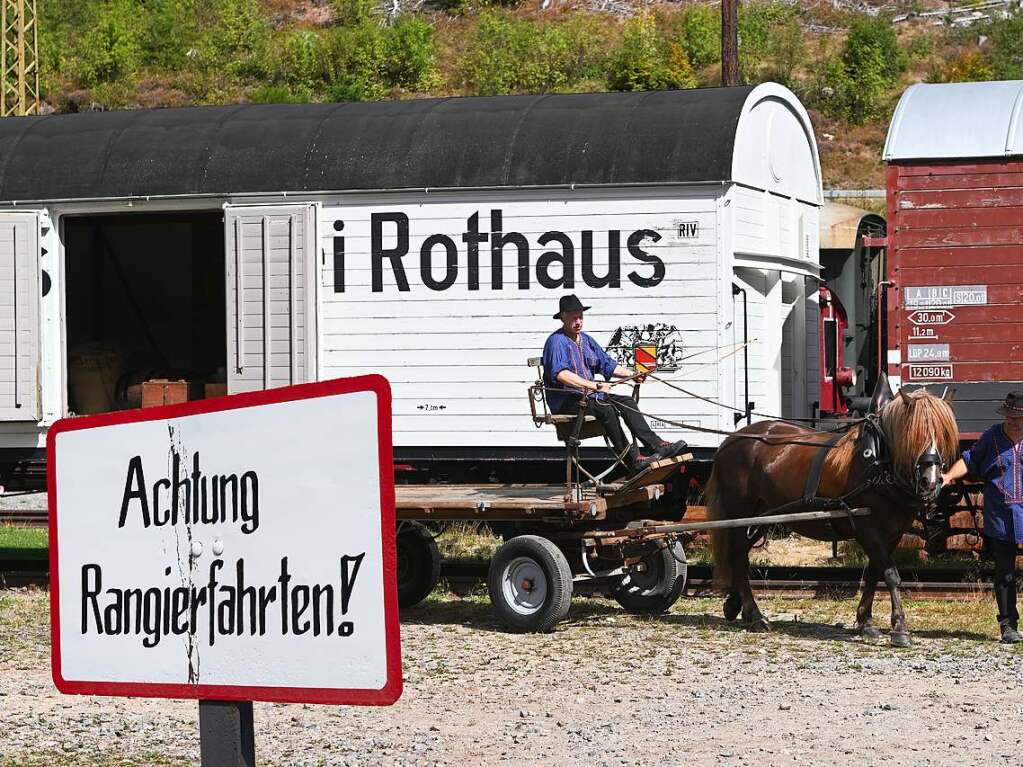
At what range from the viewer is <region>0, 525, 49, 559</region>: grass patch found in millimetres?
14695

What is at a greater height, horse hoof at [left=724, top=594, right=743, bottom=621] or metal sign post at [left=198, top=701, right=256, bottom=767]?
metal sign post at [left=198, top=701, right=256, bottom=767]

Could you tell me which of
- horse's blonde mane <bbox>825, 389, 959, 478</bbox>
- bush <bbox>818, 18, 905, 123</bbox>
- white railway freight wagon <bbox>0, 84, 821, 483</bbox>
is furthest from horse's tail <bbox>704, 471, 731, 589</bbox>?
bush <bbox>818, 18, 905, 123</bbox>

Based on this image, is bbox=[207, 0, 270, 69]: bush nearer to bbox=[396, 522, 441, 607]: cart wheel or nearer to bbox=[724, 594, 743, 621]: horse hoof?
bbox=[396, 522, 441, 607]: cart wheel

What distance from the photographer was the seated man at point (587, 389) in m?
10.3

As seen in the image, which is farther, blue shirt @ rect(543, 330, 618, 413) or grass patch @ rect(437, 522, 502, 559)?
grass patch @ rect(437, 522, 502, 559)

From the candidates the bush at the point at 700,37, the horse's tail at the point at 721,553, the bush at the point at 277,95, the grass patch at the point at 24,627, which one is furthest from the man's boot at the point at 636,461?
the bush at the point at 700,37

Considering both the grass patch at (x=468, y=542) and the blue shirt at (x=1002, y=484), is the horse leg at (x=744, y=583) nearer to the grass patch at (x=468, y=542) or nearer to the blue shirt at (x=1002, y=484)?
the blue shirt at (x=1002, y=484)

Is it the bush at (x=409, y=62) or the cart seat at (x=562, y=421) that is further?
the bush at (x=409, y=62)

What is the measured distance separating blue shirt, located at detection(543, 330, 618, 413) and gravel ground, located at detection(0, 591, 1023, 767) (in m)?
1.61

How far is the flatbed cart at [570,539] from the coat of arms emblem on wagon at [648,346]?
0.93m

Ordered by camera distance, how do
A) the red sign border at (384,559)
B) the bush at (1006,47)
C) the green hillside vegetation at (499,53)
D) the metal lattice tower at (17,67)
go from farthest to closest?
the green hillside vegetation at (499,53) < the bush at (1006,47) < the metal lattice tower at (17,67) < the red sign border at (384,559)

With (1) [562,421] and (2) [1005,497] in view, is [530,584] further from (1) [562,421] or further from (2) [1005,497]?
(2) [1005,497]

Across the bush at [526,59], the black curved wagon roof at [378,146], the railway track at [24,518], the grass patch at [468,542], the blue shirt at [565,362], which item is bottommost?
the grass patch at [468,542]

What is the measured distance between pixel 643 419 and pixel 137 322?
8.24 metres
